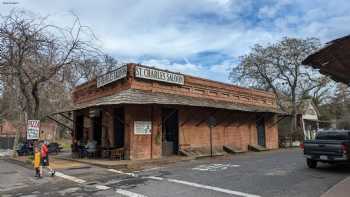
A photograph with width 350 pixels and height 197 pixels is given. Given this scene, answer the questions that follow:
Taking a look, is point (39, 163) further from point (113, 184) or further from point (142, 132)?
point (142, 132)

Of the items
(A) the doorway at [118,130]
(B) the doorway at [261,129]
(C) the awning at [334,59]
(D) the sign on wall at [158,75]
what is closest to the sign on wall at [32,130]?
(A) the doorway at [118,130]

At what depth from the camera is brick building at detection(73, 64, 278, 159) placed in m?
18.2

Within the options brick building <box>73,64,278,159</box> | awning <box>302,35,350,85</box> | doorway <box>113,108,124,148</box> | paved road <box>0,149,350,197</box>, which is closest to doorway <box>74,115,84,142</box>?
brick building <box>73,64,278,159</box>

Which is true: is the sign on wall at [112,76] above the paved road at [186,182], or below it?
above

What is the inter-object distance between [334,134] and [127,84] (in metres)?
11.2

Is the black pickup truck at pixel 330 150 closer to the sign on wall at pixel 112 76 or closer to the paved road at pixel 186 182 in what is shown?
the paved road at pixel 186 182

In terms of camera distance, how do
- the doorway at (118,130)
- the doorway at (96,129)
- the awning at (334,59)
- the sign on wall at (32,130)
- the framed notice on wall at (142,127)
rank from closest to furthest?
the awning at (334,59) → the sign on wall at (32,130) → the framed notice on wall at (142,127) → the doorway at (118,130) → the doorway at (96,129)

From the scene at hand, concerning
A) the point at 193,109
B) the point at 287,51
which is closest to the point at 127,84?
the point at 193,109

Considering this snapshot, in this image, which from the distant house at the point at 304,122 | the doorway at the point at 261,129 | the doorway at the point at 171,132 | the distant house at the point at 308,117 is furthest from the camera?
the distant house at the point at 308,117

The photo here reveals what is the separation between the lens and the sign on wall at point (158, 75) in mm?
19031

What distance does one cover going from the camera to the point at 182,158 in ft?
62.4

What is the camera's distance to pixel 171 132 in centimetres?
2109

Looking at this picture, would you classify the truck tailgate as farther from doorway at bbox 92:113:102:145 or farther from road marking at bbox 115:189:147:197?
doorway at bbox 92:113:102:145

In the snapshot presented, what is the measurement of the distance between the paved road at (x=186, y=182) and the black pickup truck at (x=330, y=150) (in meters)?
0.53
